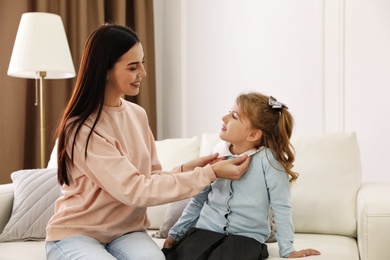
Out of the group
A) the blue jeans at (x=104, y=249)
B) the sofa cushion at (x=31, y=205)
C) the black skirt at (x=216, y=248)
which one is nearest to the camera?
the blue jeans at (x=104, y=249)

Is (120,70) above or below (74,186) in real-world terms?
above

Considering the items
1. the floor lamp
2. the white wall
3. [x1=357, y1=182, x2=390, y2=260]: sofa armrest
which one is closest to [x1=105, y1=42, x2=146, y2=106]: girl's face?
[x1=357, y1=182, x2=390, y2=260]: sofa armrest

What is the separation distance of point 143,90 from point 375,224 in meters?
2.44

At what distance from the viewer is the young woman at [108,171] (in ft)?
6.14

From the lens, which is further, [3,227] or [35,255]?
[3,227]

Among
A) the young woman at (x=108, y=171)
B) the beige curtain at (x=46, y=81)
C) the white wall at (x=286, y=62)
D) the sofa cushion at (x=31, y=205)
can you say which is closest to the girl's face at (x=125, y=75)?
the young woman at (x=108, y=171)

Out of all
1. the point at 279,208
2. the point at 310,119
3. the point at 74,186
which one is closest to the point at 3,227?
the point at 74,186

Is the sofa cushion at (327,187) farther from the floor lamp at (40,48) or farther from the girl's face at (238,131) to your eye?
the floor lamp at (40,48)

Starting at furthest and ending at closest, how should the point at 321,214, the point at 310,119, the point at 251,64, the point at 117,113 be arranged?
the point at 251,64, the point at 310,119, the point at 321,214, the point at 117,113

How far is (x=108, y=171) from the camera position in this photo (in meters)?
1.87

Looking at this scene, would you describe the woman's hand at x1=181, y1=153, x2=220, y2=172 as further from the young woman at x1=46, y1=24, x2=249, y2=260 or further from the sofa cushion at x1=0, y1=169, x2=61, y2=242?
the sofa cushion at x1=0, y1=169, x2=61, y2=242

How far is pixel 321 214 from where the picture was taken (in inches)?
95.7

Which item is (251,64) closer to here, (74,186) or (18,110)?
(18,110)

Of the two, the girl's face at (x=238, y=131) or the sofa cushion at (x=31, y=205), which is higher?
the girl's face at (x=238, y=131)
